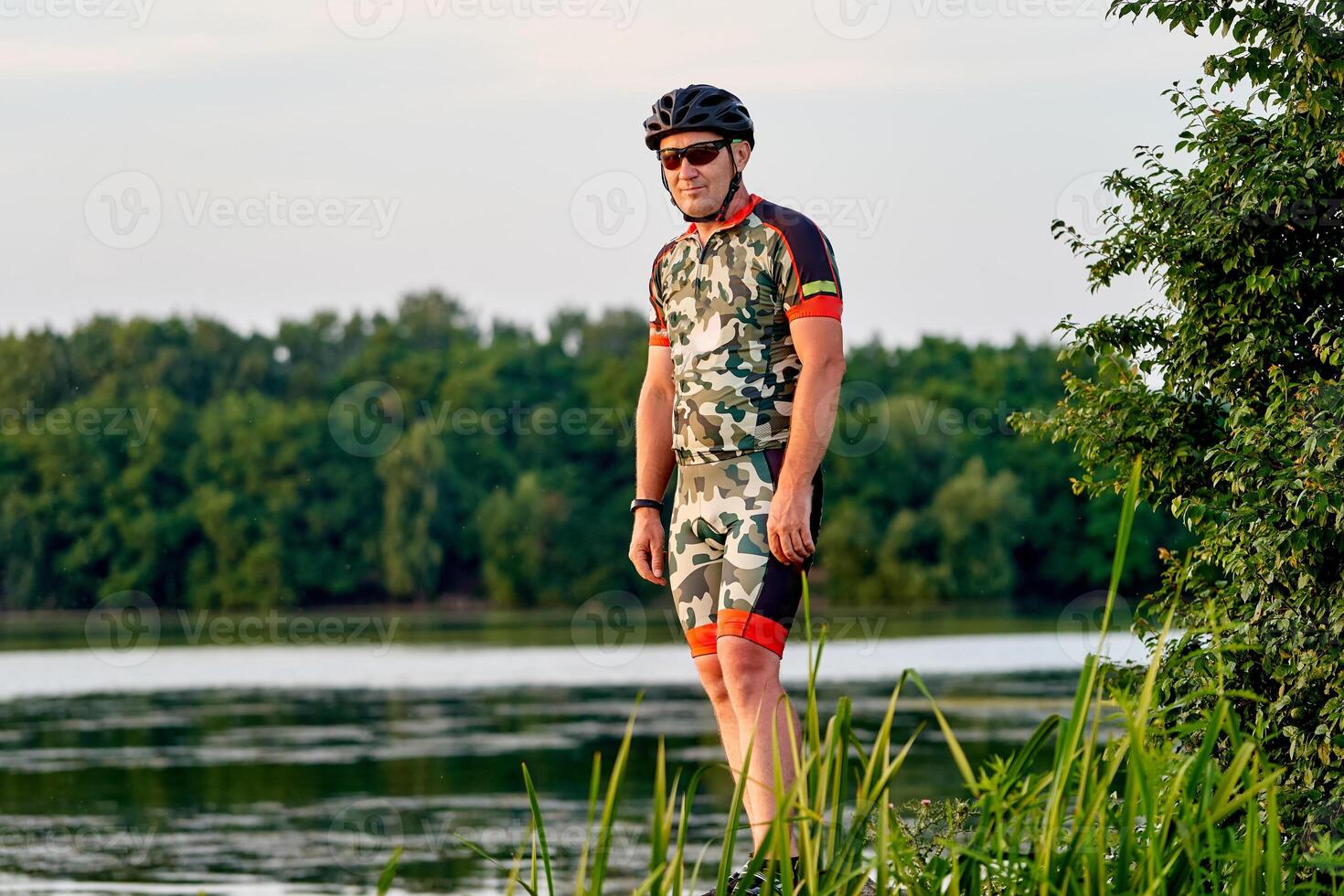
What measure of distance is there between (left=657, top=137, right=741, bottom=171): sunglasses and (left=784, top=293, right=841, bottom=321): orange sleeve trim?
50 centimetres

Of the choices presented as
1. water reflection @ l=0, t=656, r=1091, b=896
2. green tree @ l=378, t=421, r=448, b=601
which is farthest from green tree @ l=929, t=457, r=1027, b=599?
water reflection @ l=0, t=656, r=1091, b=896

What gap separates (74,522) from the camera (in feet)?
289

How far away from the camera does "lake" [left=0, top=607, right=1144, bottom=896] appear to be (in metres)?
23.5

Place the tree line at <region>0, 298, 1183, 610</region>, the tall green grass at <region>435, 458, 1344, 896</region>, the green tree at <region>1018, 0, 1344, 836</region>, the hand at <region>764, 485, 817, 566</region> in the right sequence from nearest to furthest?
the tall green grass at <region>435, 458, 1344, 896</region>
the hand at <region>764, 485, 817, 566</region>
the green tree at <region>1018, 0, 1344, 836</region>
the tree line at <region>0, 298, 1183, 610</region>

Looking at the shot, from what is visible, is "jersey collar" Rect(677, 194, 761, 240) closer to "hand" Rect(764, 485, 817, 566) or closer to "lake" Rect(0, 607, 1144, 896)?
"hand" Rect(764, 485, 817, 566)

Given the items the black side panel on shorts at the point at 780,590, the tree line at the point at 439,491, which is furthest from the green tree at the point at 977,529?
the black side panel on shorts at the point at 780,590

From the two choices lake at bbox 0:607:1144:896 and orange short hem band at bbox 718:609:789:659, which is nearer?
orange short hem band at bbox 718:609:789:659

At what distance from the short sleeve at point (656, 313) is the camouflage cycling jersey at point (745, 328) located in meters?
0.18

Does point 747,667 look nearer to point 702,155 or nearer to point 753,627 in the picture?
point 753,627

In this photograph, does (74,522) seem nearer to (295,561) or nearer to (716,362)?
(295,561)

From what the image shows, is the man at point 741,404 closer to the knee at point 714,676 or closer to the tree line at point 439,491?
the knee at point 714,676

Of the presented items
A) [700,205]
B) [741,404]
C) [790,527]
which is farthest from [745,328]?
[790,527]

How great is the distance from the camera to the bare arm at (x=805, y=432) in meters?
5.14

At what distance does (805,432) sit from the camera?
5.17 metres
